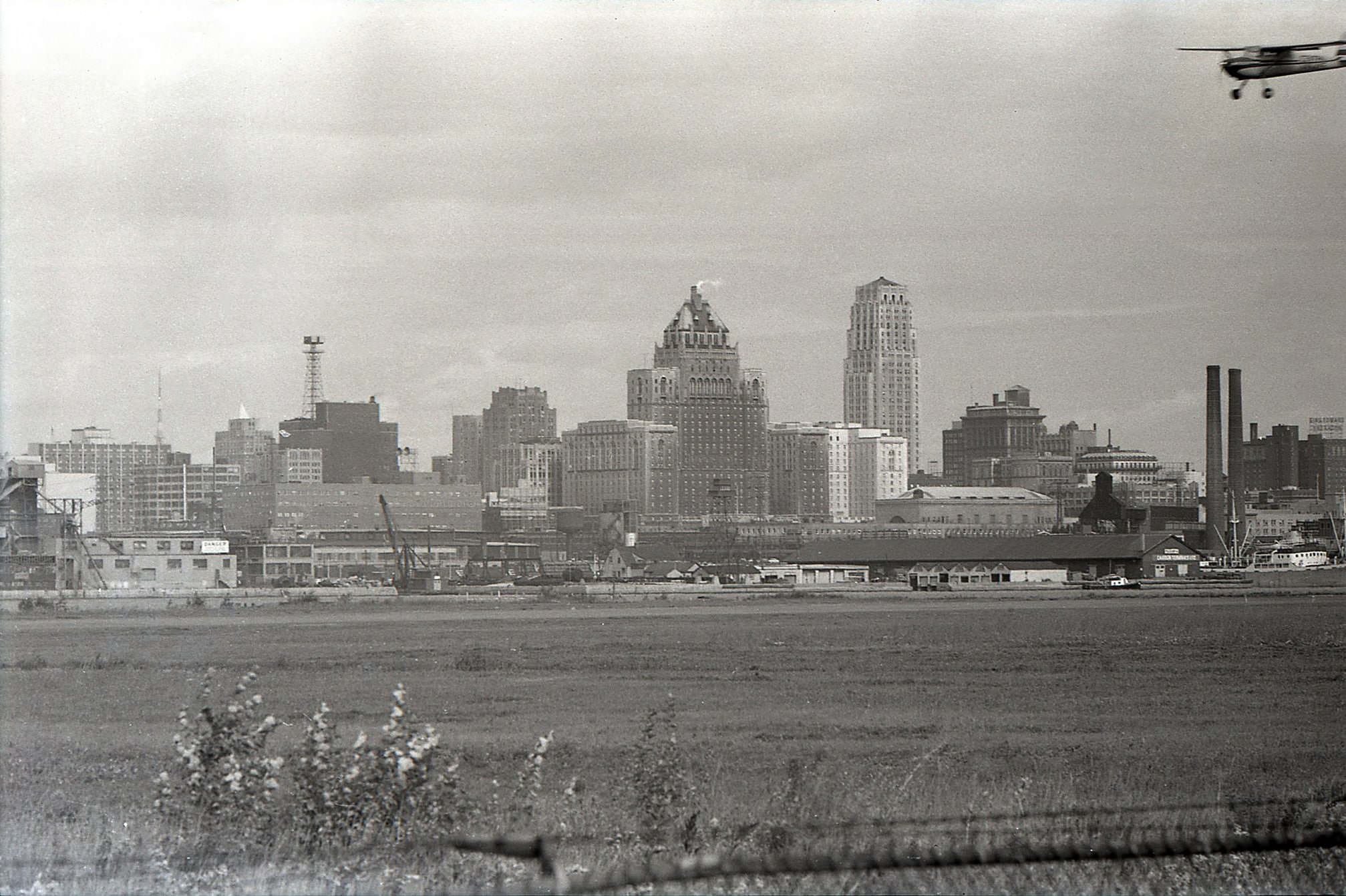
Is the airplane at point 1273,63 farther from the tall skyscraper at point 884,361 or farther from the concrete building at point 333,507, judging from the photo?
the concrete building at point 333,507

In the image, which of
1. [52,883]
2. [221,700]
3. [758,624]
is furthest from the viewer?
[758,624]

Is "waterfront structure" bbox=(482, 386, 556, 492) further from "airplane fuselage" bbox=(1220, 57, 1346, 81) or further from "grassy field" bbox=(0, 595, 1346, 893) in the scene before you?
"airplane fuselage" bbox=(1220, 57, 1346, 81)

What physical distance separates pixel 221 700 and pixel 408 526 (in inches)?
4758

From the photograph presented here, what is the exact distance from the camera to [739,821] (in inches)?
497

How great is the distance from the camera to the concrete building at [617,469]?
16562 cm

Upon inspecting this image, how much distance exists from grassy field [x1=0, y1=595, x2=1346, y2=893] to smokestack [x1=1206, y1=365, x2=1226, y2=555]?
5.22 metres

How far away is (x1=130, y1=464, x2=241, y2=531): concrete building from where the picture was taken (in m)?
107

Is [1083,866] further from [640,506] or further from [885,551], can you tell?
[640,506]

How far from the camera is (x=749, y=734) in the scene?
18.9m

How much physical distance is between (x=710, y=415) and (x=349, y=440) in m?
54.6

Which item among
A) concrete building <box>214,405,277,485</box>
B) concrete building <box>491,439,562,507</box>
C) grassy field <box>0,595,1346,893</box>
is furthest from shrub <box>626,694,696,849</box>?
concrete building <box>491,439,562,507</box>

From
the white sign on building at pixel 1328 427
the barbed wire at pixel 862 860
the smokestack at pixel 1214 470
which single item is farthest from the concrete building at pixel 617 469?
the barbed wire at pixel 862 860

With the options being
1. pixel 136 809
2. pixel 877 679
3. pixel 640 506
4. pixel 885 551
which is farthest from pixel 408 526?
pixel 136 809

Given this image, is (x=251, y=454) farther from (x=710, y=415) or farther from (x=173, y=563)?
(x=710, y=415)
